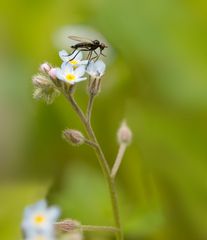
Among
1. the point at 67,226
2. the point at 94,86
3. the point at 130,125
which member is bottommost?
the point at 130,125

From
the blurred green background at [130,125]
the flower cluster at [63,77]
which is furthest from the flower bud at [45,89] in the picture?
the blurred green background at [130,125]

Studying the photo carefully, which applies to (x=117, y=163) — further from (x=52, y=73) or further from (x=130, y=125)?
(x=130, y=125)

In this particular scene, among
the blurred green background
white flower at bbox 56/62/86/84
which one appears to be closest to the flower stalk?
white flower at bbox 56/62/86/84

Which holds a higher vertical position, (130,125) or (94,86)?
(94,86)

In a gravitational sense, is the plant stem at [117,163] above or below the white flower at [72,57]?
below

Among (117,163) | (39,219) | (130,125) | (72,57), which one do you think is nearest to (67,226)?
(39,219)

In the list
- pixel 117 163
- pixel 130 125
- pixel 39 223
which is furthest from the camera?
pixel 130 125

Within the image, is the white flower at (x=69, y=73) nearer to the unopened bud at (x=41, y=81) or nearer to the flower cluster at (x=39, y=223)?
the unopened bud at (x=41, y=81)
